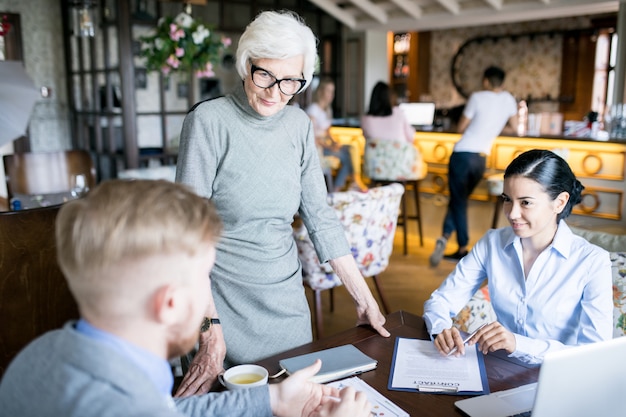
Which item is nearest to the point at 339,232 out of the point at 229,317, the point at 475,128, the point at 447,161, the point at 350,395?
the point at 229,317

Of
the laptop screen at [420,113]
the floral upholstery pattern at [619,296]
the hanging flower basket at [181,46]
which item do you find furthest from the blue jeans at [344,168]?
the floral upholstery pattern at [619,296]

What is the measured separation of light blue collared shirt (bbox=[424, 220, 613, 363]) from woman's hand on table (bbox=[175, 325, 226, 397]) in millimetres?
576

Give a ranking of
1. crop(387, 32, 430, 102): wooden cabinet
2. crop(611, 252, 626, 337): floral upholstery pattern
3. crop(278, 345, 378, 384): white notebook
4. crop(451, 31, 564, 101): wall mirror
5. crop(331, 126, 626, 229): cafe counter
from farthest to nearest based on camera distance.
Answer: crop(387, 32, 430, 102): wooden cabinet
crop(451, 31, 564, 101): wall mirror
crop(331, 126, 626, 229): cafe counter
crop(611, 252, 626, 337): floral upholstery pattern
crop(278, 345, 378, 384): white notebook

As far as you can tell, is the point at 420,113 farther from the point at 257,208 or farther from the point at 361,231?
the point at 257,208

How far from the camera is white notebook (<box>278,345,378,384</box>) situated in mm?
1354

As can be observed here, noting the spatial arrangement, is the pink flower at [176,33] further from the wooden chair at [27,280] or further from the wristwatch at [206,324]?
the wristwatch at [206,324]

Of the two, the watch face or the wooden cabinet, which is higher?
the wooden cabinet

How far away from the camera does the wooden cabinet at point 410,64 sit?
962 cm

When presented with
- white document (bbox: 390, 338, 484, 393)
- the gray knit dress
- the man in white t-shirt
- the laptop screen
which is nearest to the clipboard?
white document (bbox: 390, 338, 484, 393)

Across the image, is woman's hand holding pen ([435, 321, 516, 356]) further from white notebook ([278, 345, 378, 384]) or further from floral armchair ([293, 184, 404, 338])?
floral armchair ([293, 184, 404, 338])

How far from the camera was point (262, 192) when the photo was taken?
166 cm

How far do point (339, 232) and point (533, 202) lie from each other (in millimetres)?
571

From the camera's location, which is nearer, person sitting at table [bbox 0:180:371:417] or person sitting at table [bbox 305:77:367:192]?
person sitting at table [bbox 0:180:371:417]

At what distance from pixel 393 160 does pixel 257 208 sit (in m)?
3.36
